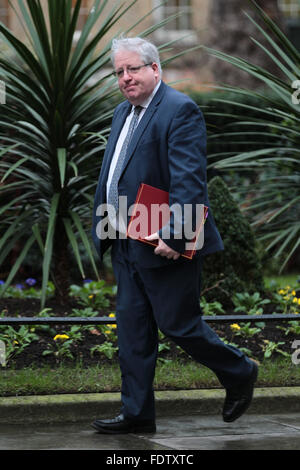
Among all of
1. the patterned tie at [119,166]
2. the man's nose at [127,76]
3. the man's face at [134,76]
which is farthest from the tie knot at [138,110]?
the man's nose at [127,76]

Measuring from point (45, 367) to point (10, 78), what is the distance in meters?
1.96

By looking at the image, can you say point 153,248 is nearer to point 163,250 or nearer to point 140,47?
point 163,250

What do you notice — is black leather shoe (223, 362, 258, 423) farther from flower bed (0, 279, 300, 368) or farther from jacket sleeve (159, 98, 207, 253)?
flower bed (0, 279, 300, 368)

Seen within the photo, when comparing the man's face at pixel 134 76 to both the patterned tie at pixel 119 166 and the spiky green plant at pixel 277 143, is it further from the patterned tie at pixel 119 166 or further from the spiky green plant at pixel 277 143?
the spiky green plant at pixel 277 143

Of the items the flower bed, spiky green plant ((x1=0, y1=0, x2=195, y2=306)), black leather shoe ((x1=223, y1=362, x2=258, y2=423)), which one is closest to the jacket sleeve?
black leather shoe ((x1=223, y1=362, x2=258, y2=423))

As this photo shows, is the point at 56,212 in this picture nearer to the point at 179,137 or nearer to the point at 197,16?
the point at 179,137

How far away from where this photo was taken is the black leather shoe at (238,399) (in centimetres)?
450

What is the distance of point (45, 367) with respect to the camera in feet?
17.2

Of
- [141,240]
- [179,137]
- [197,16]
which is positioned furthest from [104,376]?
[197,16]

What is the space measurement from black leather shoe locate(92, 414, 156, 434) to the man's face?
5.10ft

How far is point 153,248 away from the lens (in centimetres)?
434

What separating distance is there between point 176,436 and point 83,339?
4.78 feet

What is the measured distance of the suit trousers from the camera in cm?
434

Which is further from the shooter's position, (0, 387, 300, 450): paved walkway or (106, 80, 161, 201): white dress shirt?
(106, 80, 161, 201): white dress shirt
